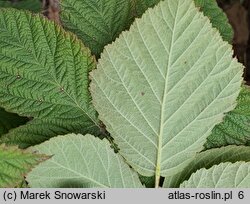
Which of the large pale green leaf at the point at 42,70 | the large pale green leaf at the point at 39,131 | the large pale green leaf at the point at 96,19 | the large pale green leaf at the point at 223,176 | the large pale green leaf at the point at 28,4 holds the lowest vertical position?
the large pale green leaf at the point at 223,176

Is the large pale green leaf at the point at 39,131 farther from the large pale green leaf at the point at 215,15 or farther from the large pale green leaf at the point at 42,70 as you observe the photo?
the large pale green leaf at the point at 215,15

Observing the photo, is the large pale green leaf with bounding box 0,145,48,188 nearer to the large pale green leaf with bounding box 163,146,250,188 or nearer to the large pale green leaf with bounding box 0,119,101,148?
the large pale green leaf with bounding box 0,119,101,148

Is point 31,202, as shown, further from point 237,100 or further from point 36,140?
point 237,100

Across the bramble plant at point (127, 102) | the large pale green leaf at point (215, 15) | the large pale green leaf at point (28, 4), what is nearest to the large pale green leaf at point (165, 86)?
the bramble plant at point (127, 102)

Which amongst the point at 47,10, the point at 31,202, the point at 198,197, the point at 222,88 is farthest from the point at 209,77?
the point at 47,10

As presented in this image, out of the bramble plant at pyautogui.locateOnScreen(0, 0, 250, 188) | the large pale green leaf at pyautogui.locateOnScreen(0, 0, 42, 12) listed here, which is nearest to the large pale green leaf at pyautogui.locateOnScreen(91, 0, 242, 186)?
the bramble plant at pyautogui.locateOnScreen(0, 0, 250, 188)

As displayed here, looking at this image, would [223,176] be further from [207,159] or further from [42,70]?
[42,70]

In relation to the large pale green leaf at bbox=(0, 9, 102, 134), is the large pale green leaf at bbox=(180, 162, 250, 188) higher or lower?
lower

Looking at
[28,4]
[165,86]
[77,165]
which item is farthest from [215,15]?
[28,4]
